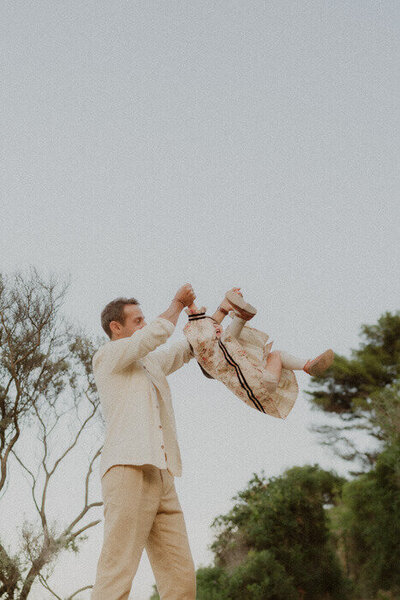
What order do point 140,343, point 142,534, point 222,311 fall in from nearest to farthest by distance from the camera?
point 142,534 < point 140,343 < point 222,311

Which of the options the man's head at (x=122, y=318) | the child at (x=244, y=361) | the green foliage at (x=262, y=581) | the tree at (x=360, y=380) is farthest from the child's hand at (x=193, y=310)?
the tree at (x=360, y=380)

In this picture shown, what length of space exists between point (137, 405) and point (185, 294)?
605 millimetres

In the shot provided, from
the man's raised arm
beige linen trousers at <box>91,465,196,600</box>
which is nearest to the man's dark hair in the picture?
the man's raised arm

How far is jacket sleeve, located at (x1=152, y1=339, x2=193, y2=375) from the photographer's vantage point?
341cm

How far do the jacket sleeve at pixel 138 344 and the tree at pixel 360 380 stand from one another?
15.8 meters

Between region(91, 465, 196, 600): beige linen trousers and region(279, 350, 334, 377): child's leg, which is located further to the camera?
region(279, 350, 334, 377): child's leg

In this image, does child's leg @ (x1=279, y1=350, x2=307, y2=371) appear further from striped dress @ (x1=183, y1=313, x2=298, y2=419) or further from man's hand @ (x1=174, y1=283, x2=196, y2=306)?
man's hand @ (x1=174, y1=283, x2=196, y2=306)

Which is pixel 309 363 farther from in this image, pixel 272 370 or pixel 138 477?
pixel 138 477

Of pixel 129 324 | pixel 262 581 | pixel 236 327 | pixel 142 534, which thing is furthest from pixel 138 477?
pixel 262 581

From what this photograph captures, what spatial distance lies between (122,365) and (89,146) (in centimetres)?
833

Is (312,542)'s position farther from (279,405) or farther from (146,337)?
(146,337)

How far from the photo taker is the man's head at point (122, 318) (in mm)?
3227

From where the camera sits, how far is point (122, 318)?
3227mm

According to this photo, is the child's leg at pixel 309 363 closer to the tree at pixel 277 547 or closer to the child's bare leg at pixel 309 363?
the child's bare leg at pixel 309 363
